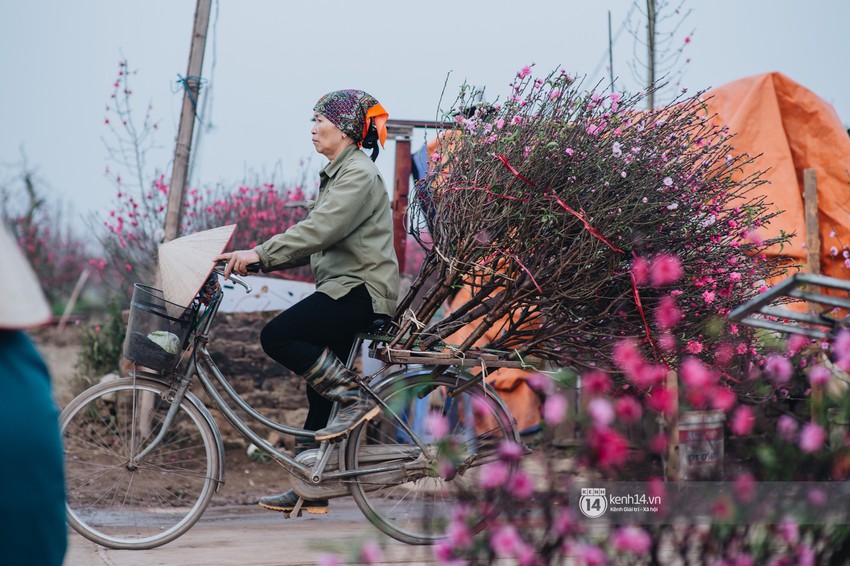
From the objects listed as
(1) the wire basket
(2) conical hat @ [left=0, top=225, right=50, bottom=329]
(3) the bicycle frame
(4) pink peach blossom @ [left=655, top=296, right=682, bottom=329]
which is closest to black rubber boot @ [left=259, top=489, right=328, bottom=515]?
(3) the bicycle frame

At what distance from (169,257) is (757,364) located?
272cm

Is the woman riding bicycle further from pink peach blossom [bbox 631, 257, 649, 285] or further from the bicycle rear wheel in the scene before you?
pink peach blossom [bbox 631, 257, 649, 285]

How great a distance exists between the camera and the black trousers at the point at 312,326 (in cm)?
392

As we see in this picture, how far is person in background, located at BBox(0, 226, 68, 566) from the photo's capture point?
130 cm

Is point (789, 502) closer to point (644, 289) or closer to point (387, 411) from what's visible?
point (644, 289)

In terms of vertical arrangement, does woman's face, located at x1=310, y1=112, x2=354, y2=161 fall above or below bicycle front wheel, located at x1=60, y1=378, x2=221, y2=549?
above

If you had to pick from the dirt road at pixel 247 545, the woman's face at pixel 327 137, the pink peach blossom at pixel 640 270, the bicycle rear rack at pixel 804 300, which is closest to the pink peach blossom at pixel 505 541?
the bicycle rear rack at pixel 804 300

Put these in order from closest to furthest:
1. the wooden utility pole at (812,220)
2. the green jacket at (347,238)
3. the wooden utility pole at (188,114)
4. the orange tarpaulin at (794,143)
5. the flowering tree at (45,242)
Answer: the green jacket at (347,238), the wooden utility pole at (812,220), the wooden utility pole at (188,114), the orange tarpaulin at (794,143), the flowering tree at (45,242)

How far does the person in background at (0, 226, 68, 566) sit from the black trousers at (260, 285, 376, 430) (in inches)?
98.9

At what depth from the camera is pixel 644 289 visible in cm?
393

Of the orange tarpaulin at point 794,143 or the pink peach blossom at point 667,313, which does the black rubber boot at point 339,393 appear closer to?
the pink peach blossom at point 667,313

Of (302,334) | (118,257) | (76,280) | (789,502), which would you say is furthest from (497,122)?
(76,280)

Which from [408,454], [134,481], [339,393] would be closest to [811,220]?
[408,454]

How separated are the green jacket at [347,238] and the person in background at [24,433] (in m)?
2.50
